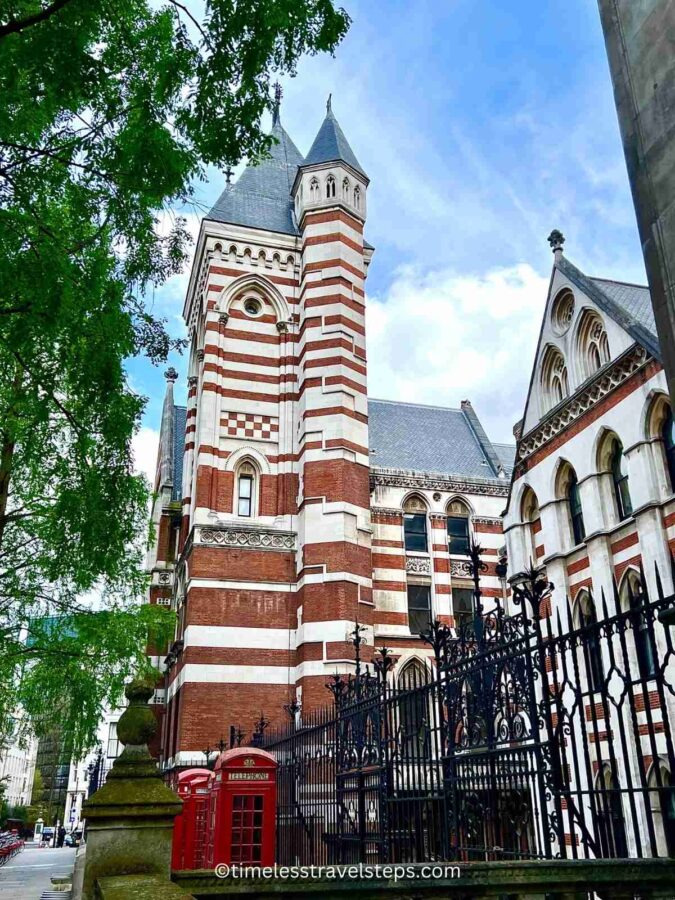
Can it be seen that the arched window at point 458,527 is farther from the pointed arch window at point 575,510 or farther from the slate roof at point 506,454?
the pointed arch window at point 575,510

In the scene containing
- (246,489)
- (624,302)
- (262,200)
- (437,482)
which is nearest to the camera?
(624,302)

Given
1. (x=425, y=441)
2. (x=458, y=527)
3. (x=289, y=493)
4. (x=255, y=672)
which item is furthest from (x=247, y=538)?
(x=425, y=441)

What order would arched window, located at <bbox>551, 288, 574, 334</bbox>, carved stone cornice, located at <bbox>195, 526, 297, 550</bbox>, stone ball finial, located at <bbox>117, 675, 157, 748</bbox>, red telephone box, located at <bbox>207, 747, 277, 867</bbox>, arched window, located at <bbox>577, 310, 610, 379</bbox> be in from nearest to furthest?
stone ball finial, located at <bbox>117, 675, 157, 748</bbox>
red telephone box, located at <bbox>207, 747, 277, 867</bbox>
arched window, located at <bbox>577, 310, 610, 379</bbox>
arched window, located at <bbox>551, 288, 574, 334</bbox>
carved stone cornice, located at <bbox>195, 526, 297, 550</bbox>

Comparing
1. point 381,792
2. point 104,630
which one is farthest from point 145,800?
point 104,630

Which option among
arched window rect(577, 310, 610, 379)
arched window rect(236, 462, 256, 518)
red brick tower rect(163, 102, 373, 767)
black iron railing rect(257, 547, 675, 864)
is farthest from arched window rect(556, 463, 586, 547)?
arched window rect(236, 462, 256, 518)

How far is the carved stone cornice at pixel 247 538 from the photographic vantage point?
74.8ft

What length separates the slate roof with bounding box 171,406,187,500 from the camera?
31.2 meters

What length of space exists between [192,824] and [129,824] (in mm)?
10978

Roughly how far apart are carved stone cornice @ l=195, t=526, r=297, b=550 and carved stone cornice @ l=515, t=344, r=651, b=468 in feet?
26.0

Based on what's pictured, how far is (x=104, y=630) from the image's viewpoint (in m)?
12.5

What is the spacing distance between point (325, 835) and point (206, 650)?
36.9 ft

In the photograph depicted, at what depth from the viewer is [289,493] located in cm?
2406

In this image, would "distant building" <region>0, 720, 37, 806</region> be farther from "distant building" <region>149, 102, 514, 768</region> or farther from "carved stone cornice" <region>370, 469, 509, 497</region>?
"carved stone cornice" <region>370, 469, 509, 497</region>

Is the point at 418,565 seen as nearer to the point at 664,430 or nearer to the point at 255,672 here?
the point at 255,672
